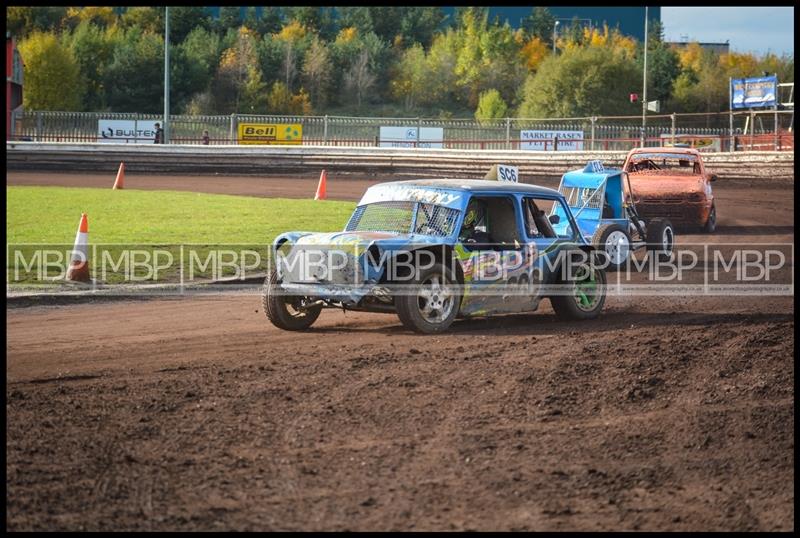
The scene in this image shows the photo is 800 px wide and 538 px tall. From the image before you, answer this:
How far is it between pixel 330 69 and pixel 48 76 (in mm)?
18483

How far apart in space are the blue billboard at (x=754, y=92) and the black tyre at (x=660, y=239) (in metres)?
32.6

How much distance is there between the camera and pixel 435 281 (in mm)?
10438

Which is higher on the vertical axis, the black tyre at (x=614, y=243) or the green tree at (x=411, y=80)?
the green tree at (x=411, y=80)

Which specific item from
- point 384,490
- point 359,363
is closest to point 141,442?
point 384,490

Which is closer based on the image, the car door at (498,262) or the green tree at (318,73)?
the car door at (498,262)

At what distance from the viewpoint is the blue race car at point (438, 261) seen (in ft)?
33.6

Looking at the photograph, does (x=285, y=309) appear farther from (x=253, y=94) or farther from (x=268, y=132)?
(x=253, y=94)

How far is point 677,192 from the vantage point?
2139 centimetres

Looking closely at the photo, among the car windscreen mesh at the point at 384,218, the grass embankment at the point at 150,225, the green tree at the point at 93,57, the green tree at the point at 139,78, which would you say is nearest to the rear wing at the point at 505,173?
the car windscreen mesh at the point at 384,218

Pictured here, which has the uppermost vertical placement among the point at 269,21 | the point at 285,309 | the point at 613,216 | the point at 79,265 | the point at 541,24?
the point at 541,24

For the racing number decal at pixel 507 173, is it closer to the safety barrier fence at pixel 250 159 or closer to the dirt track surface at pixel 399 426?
the dirt track surface at pixel 399 426

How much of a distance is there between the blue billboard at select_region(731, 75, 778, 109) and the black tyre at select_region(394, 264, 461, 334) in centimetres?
4047

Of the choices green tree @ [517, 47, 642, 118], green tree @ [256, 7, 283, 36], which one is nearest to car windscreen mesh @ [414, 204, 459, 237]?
green tree @ [517, 47, 642, 118]

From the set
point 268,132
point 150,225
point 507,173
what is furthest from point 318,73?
point 507,173
